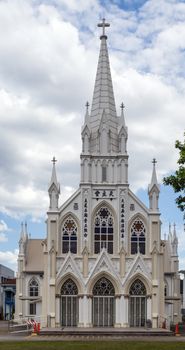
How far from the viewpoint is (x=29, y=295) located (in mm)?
70375

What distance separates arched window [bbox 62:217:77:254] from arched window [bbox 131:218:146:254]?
5.24m

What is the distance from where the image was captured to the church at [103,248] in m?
57.2

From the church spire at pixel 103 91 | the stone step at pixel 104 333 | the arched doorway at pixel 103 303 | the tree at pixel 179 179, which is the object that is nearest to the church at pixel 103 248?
the arched doorway at pixel 103 303

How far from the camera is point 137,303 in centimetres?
5759

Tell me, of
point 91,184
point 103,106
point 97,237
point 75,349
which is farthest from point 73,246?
point 75,349

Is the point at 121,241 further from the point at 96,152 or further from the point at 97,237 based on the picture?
the point at 96,152

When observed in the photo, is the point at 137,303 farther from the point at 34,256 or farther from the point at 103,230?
the point at 34,256

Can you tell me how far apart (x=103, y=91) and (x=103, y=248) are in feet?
53.0

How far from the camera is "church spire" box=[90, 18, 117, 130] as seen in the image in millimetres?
62822

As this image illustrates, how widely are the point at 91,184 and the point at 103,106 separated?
27.7ft

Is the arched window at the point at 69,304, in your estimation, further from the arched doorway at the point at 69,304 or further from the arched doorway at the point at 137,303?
the arched doorway at the point at 137,303

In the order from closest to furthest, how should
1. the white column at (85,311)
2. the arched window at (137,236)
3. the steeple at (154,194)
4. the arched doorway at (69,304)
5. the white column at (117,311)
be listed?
the white column at (85,311), the white column at (117,311), the arched doorway at (69,304), the arched window at (137,236), the steeple at (154,194)

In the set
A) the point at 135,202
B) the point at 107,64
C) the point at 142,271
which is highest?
the point at 107,64

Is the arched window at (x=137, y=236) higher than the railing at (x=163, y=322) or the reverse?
higher
